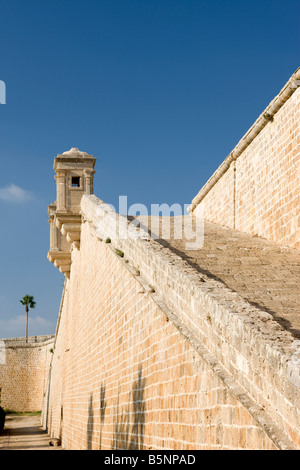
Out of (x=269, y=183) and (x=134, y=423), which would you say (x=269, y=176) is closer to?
(x=269, y=183)

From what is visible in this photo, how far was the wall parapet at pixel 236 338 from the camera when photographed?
374 cm

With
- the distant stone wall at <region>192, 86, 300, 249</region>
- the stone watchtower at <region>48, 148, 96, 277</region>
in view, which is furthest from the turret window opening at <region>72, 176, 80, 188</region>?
the distant stone wall at <region>192, 86, 300, 249</region>

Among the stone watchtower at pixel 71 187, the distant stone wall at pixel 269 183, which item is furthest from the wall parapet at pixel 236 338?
the stone watchtower at pixel 71 187

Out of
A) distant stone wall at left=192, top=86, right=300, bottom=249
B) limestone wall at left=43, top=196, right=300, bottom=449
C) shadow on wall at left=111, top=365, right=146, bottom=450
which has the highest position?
distant stone wall at left=192, top=86, right=300, bottom=249

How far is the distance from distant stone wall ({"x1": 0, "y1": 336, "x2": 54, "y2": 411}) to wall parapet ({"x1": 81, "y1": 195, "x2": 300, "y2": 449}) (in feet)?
123

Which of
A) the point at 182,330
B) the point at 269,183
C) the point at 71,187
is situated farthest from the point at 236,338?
the point at 71,187

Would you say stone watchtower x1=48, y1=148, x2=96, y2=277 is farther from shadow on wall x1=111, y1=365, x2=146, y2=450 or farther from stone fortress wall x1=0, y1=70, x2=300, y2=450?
shadow on wall x1=111, y1=365, x2=146, y2=450

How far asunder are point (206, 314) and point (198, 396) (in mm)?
722

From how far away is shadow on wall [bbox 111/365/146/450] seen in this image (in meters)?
6.95
